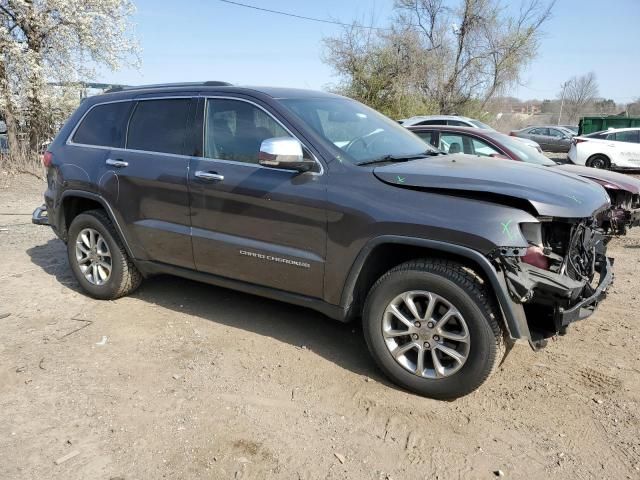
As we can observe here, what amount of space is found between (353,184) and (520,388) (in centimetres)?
170

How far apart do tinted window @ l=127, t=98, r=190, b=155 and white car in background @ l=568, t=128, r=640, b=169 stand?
16439 mm

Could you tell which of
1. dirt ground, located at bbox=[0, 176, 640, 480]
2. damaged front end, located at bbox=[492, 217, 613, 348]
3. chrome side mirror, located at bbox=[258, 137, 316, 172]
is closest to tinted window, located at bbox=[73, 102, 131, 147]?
dirt ground, located at bbox=[0, 176, 640, 480]

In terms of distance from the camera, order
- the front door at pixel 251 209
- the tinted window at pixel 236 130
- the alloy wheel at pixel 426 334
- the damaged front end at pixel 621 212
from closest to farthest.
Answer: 1. the alloy wheel at pixel 426 334
2. the front door at pixel 251 209
3. the tinted window at pixel 236 130
4. the damaged front end at pixel 621 212

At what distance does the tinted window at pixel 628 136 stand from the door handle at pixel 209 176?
17.6 metres

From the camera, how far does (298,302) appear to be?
3.74 meters

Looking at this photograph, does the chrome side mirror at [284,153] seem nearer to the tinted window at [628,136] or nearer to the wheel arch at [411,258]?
the wheel arch at [411,258]

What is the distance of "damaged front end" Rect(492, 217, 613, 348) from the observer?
288 centimetres

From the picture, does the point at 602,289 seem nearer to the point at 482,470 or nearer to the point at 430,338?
the point at 430,338

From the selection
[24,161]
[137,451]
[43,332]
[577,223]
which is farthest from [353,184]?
[24,161]

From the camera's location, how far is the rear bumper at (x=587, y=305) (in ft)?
9.74

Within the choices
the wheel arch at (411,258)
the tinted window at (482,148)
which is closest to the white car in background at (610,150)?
the tinted window at (482,148)

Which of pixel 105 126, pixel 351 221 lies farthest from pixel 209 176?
pixel 105 126

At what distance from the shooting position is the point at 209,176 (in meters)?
3.90

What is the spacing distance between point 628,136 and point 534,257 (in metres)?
17.8
